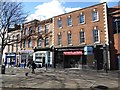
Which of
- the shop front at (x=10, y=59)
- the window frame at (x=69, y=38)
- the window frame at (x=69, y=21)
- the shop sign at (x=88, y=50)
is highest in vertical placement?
the window frame at (x=69, y=21)

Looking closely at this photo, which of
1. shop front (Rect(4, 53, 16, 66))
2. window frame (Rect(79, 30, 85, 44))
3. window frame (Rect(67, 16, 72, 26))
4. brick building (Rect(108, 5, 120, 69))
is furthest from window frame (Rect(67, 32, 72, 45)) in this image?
shop front (Rect(4, 53, 16, 66))

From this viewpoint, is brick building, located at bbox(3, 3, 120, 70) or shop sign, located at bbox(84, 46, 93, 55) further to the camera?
shop sign, located at bbox(84, 46, 93, 55)

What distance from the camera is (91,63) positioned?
26.5 metres

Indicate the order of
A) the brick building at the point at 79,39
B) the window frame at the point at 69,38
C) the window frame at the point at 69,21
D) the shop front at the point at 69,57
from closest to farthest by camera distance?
the brick building at the point at 79,39
the shop front at the point at 69,57
the window frame at the point at 69,38
the window frame at the point at 69,21

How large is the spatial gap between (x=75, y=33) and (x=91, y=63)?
225 inches

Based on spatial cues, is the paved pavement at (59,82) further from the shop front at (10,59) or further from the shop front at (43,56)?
the shop front at (10,59)

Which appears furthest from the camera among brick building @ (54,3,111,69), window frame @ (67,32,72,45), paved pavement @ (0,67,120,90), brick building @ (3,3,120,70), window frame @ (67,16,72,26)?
window frame @ (67,16,72,26)

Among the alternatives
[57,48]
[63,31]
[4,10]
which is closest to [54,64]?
[57,48]

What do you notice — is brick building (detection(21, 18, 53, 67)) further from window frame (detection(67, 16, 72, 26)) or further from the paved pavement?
the paved pavement

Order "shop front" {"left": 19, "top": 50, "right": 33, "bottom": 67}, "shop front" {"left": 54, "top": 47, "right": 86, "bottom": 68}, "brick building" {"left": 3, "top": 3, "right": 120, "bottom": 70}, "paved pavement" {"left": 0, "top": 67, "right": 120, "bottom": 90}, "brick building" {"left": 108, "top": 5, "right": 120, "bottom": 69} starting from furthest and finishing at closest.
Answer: "shop front" {"left": 19, "top": 50, "right": 33, "bottom": 67} → "shop front" {"left": 54, "top": 47, "right": 86, "bottom": 68} → "brick building" {"left": 3, "top": 3, "right": 120, "bottom": 70} → "brick building" {"left": 108, "top": 5, "right": 120, "bottom": 69} → "paved pavement" {"left": 0, "top": 67, "right": 120, "bottom": 90}

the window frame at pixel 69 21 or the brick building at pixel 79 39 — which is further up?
the window frame at pixel 69 21

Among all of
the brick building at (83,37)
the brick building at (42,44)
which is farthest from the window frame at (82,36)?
the brick building at (42,44)

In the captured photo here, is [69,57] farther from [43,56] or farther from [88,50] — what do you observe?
[43,56]

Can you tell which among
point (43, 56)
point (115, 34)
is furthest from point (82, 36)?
point (43, 56)
